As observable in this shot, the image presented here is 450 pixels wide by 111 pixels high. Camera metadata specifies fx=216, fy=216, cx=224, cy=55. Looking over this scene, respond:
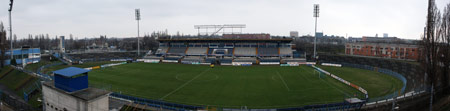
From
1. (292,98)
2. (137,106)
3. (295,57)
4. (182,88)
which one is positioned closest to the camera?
(137,106)

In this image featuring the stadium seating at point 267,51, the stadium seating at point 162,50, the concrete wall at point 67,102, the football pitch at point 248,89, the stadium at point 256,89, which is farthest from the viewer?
the stadium seating at point 162,50

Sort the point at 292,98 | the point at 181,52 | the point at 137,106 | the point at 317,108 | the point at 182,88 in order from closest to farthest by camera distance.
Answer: the point at 317,108, the point at 137,106, the point at 292,98, the point at 182,88, the point at 181,52

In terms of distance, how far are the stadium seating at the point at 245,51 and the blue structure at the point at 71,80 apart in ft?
145

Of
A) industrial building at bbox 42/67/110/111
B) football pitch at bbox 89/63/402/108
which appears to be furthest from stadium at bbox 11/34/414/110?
industrial building at bbox 42/67/110/111

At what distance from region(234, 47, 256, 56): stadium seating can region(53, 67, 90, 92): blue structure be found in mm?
44124

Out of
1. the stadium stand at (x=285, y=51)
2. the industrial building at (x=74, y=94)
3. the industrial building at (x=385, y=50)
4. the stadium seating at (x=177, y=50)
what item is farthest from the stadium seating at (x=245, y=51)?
the industrial building at (x=74, y=94)

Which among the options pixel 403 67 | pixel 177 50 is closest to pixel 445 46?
pixel 403 67

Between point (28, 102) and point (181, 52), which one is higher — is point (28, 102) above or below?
below

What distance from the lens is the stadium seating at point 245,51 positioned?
5819 centimetres

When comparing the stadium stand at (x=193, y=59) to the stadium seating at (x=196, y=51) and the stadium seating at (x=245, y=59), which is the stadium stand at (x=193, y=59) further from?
the stadium seating at (x=245, y=59)

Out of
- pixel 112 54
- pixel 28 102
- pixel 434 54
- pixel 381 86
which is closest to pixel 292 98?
pixel 434 54

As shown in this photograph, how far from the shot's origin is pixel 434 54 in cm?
1769

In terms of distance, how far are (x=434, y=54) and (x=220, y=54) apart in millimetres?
44408

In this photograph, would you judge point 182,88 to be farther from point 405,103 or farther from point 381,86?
point 381,86
